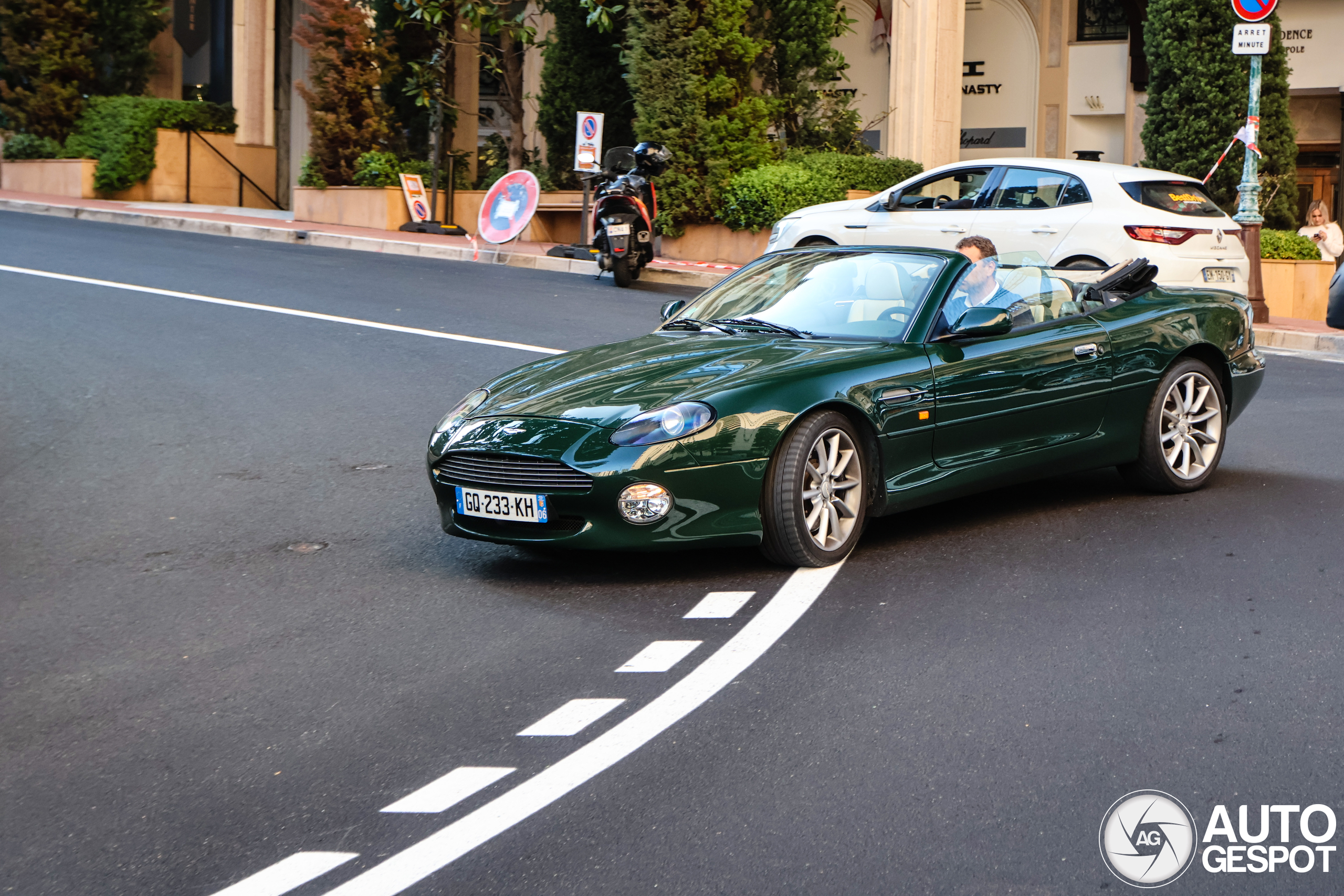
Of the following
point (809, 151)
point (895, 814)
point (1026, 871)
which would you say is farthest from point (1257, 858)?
point (809, 151)

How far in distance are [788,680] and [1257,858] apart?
64.5 inches

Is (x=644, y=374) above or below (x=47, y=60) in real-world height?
below

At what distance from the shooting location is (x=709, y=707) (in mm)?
4555

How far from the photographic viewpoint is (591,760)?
414 cm

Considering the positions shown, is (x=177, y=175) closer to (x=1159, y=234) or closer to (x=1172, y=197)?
(x=1172, y=197)

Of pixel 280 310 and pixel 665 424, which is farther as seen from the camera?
pixel 280 310

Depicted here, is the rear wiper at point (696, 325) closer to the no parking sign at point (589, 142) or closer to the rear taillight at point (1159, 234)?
the rear taillight at point (1159, 234)

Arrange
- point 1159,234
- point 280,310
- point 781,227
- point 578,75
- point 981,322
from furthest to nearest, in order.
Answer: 1. point 578,75
2. point 781,227
3. point 1159,234
4. point 280,310
5. point 981,322

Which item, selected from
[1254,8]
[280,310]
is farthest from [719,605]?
[1254,8]

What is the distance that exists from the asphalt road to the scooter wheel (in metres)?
8.68

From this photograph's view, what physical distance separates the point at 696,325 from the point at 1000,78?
25.6 m

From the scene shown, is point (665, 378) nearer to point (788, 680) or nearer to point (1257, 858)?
point (788, 680)

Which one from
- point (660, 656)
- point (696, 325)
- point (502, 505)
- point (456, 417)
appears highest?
point (696, 325)

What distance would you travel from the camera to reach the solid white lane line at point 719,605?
5.55 metres
